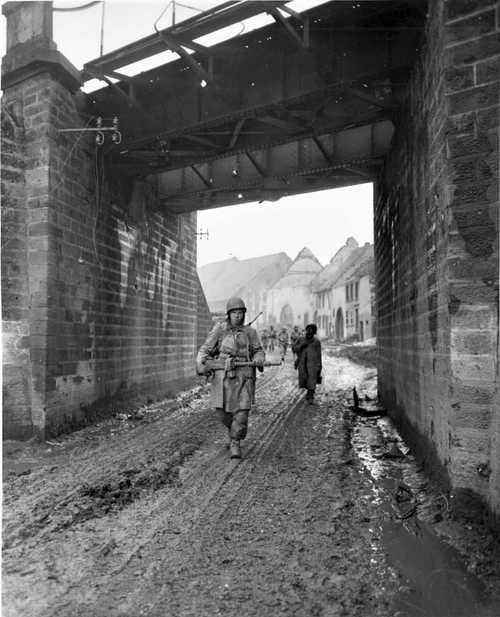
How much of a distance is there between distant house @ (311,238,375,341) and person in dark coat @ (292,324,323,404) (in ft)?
83.3

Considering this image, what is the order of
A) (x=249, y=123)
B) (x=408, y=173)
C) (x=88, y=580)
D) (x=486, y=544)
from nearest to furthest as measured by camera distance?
1. (x=88, y=580)
2. (x=486, y=544)
3. (x=408, y=173)
4. (x=249, y=123)

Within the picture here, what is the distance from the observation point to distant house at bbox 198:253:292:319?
258 feet

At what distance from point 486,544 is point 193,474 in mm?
2992

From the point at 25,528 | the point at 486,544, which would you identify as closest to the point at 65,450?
the point at 25,528

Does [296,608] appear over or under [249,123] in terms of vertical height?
under

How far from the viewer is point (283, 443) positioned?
693 centimetres

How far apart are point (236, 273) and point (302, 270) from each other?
116 feet

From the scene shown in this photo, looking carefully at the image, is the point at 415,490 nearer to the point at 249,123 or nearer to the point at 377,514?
the point at 377,514

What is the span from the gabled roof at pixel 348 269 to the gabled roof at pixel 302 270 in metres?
5.42

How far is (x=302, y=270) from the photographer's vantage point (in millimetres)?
66062

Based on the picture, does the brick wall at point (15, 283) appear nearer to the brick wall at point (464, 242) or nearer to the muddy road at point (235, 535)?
the muddy road at point (235, 535)

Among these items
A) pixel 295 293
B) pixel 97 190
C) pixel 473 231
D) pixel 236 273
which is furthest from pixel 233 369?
pixel 236 273

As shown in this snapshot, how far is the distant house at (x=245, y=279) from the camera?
7869 cm

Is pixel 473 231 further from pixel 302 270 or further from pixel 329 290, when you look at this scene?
pixel 302 270
